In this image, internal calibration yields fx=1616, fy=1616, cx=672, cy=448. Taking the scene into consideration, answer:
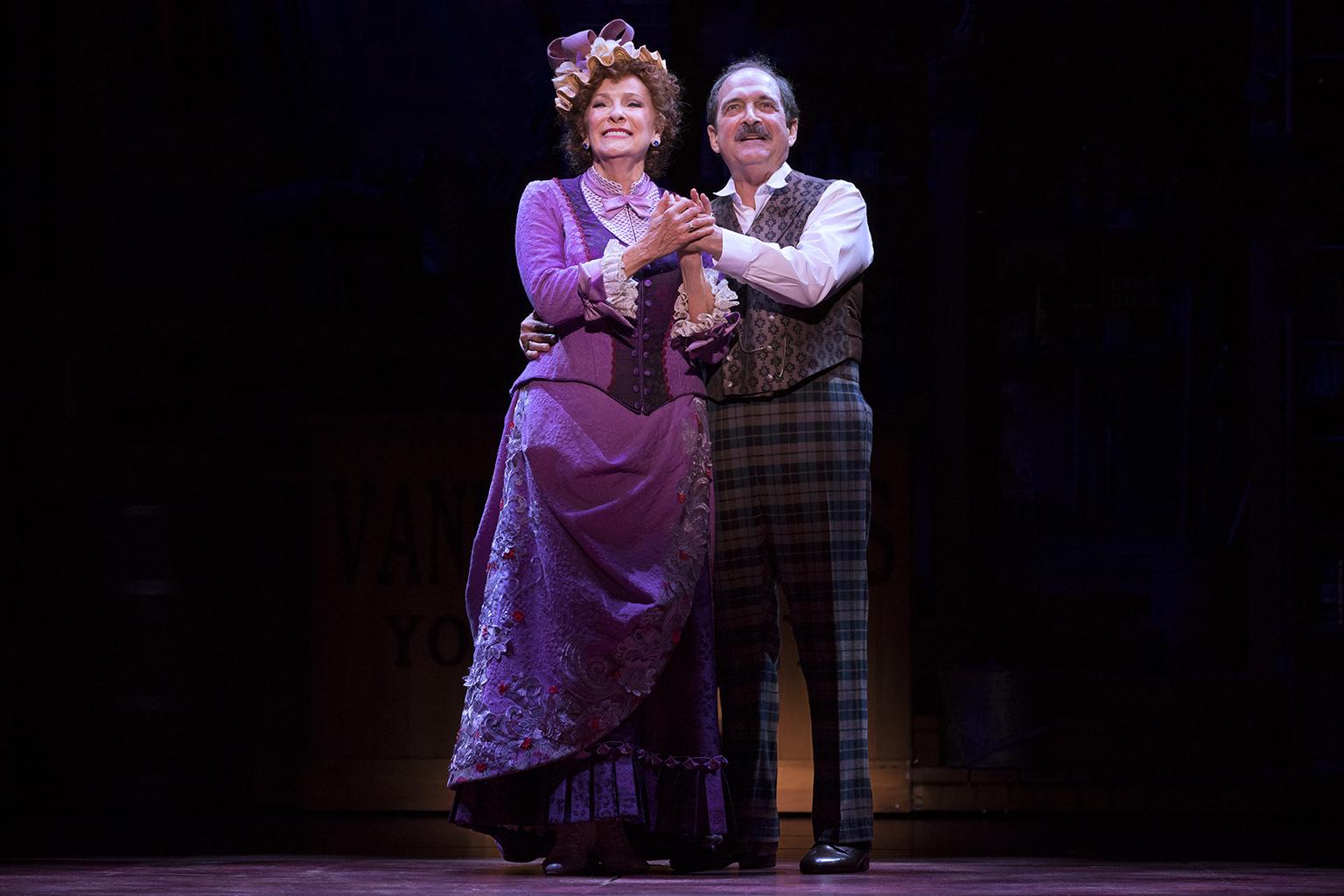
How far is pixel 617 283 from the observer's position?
269 centimetres

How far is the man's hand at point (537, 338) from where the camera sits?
2816 mm

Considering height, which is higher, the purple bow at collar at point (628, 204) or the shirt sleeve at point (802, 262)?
the purple bow at collar at point (628, 204)

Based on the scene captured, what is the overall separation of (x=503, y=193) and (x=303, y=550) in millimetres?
1484

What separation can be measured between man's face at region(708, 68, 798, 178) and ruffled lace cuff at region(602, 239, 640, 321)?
0.32 m

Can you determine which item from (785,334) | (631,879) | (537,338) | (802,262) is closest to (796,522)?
(785,334)

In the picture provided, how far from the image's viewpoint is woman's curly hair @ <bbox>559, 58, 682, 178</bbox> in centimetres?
287

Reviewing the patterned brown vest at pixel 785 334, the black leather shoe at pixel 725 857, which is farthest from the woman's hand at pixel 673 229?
the black leather shoe at pixel 725 857

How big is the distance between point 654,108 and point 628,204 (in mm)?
189

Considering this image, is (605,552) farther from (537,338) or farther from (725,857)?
(725,857)

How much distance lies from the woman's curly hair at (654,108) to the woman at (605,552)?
0.04ft

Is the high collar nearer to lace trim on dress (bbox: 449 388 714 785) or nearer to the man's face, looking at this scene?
the man's face

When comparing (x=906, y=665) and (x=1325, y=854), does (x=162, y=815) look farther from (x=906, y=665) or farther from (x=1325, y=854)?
(x=1325, y=854)

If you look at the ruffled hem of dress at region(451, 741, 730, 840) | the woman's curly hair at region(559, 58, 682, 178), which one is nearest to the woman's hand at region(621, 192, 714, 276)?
the woman's curly hair at region(559, 58, 682, 178)

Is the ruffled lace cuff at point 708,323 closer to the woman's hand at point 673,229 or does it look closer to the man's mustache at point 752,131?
the woman's hand at point 673,229
